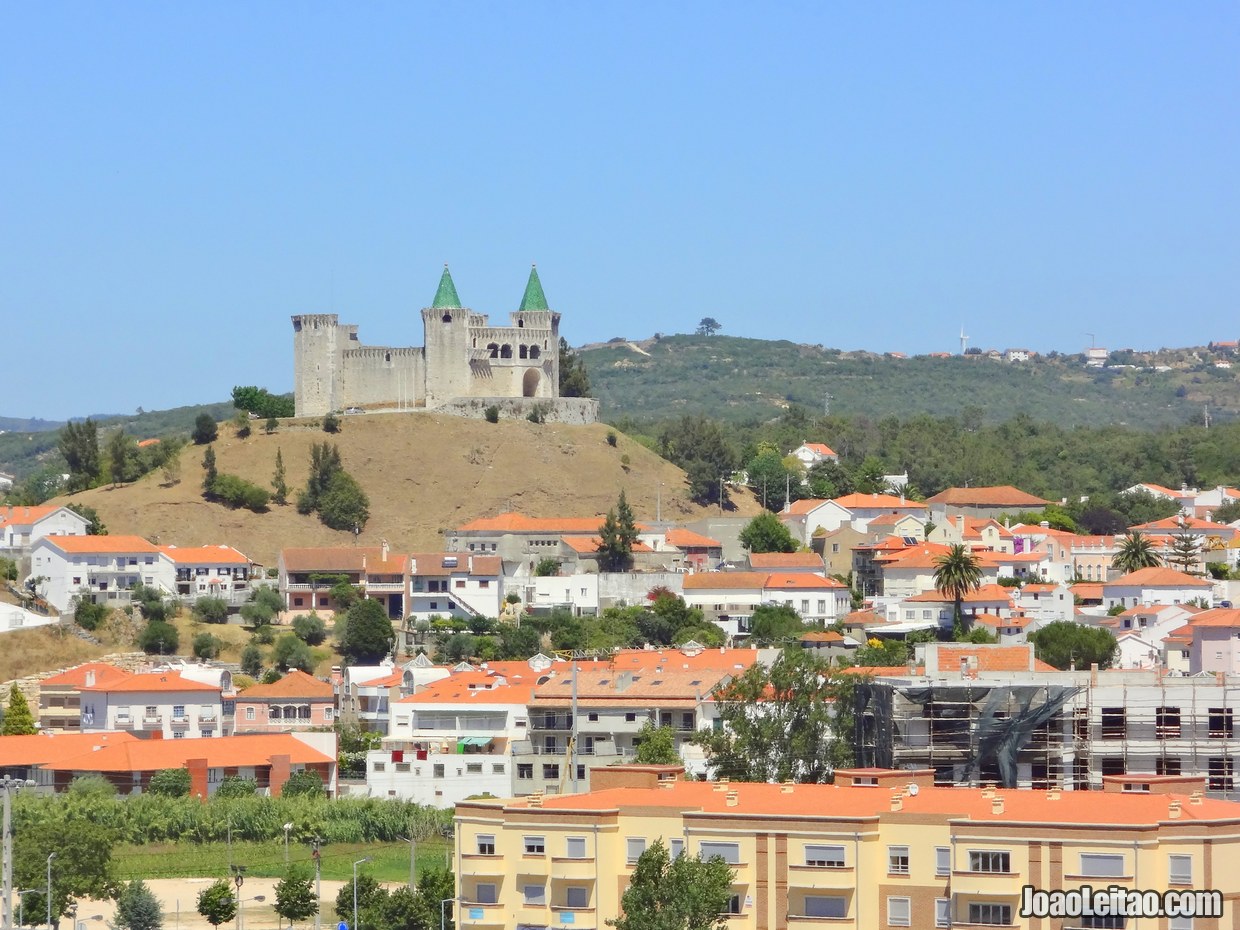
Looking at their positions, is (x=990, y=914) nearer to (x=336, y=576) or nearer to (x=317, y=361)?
(x=336, y=576)

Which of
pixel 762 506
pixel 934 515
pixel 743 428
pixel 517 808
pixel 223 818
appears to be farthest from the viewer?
pixel 743 428

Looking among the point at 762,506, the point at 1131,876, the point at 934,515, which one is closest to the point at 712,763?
the point at 1131,876

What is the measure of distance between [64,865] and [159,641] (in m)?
35.8

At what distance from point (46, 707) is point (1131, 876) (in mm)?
50491

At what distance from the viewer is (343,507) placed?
347 ft

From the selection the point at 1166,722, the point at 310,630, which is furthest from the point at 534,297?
the point at 1166,722

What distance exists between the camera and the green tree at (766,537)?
10062cm

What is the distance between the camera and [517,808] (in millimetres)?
37219

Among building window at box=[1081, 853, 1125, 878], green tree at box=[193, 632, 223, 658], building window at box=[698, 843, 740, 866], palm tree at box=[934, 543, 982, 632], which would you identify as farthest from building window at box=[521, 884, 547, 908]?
green tree at box=[193, 632, 223, 658]

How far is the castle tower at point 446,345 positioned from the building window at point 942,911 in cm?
8545

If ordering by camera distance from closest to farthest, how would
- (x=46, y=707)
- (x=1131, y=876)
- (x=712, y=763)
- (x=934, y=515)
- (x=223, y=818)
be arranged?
(x=1131, y=876) → (x=712, y=763) → (x=223, y=818) → (x=46, y=707) → (x=934, y=515)

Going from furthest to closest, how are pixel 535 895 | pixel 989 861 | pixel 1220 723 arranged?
pixel 1220 723 < pixel 535 895 < pixel 989 861

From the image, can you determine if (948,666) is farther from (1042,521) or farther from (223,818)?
(1042,521)

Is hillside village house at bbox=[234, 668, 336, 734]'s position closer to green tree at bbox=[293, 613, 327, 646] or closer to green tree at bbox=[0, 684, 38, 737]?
green tree at bbox=[0, 684, 38, 737]
